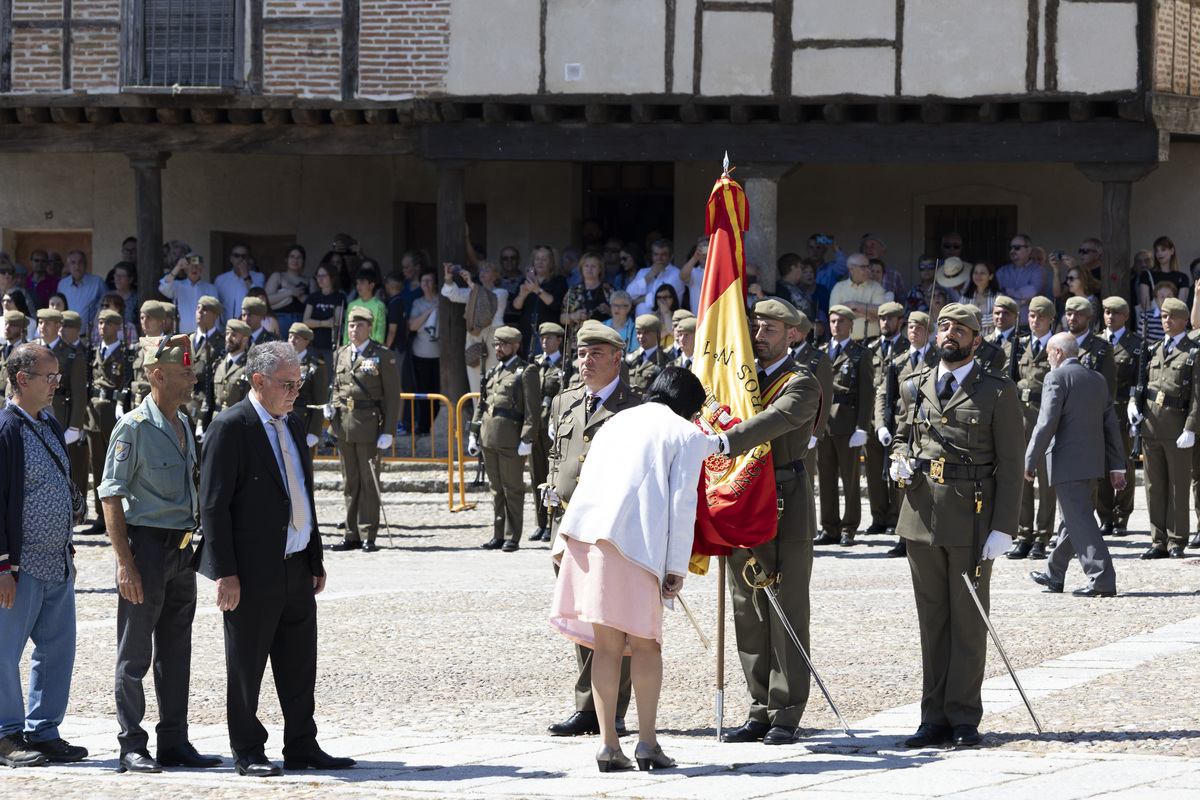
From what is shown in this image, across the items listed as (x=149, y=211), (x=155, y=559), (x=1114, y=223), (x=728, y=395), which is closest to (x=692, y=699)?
(x=728, y=395)

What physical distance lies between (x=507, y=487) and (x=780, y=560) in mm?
7606

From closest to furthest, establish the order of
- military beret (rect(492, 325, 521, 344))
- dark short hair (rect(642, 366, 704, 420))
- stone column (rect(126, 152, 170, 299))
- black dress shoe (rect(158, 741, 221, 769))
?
dark short hair (rect(642, 366, 704, 420)) < black dress shoe (rect(158, 741, 221, 769)) < military beret (rect(492, 325, 521, 344)) < stone column (rect(126, 152, 170, 299))

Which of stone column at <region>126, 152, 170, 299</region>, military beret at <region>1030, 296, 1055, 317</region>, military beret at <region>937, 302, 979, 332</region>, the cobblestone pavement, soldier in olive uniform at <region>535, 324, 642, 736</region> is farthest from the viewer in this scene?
stone column at <region>126, 152, 170, 299</region>

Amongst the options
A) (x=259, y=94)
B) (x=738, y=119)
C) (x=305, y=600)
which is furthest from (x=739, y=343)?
(x=259, y=94)

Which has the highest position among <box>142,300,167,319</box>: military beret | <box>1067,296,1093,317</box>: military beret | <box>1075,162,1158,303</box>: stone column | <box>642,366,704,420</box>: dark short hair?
<box>1075,162,1158,303</box>: stone column

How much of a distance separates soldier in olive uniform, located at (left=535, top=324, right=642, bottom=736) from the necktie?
1.38 meters

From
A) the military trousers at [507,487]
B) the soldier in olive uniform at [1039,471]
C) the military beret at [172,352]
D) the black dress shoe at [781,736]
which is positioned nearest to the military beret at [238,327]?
the military trousers at [507,487]

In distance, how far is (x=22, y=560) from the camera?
7.32 meters

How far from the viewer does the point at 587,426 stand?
323 inches

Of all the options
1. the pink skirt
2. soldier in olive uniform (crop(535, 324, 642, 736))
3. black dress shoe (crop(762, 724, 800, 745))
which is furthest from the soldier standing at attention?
black dress shoe (crop(762, 724, 800, 745))

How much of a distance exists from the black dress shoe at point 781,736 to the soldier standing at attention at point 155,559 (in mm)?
2364

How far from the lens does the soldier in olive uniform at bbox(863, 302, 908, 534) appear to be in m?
15.3

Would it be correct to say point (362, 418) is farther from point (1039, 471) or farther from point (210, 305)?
point (1039, 471)

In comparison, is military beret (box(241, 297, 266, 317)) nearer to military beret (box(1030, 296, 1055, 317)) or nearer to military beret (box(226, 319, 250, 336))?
military beret (box(226, 319, 250, 336))
